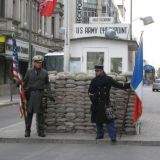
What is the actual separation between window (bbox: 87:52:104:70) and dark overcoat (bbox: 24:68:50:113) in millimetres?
3644

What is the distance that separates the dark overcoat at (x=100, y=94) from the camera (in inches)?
513

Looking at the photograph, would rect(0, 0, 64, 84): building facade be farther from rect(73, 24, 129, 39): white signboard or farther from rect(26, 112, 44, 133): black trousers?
rect(26, 112, 44, 133): black trousers

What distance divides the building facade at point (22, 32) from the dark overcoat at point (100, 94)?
28713 millimetres

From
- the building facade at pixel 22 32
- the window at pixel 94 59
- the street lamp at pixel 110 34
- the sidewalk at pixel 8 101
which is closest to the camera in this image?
the window at pixel 94 59

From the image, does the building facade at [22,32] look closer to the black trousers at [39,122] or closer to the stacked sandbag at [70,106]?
the stacked sandbag at [70,106]

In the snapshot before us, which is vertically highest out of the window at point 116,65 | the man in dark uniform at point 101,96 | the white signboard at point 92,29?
the white signboard at point 92,29

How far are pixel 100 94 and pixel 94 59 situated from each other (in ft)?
Result: 13.9

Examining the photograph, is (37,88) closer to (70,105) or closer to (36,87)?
(36,87)

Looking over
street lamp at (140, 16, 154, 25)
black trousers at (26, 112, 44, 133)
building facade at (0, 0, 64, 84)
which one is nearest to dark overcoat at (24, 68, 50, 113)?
black trousers at (26, 112, 44, 133)

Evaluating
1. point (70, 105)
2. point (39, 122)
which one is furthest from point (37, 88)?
point (70, 105)

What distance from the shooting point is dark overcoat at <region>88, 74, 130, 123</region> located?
1303 centimetres

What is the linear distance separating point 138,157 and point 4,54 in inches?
1226

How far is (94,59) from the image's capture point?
17.2 meters

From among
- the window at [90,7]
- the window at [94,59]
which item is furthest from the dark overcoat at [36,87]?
the window at [90,7]
